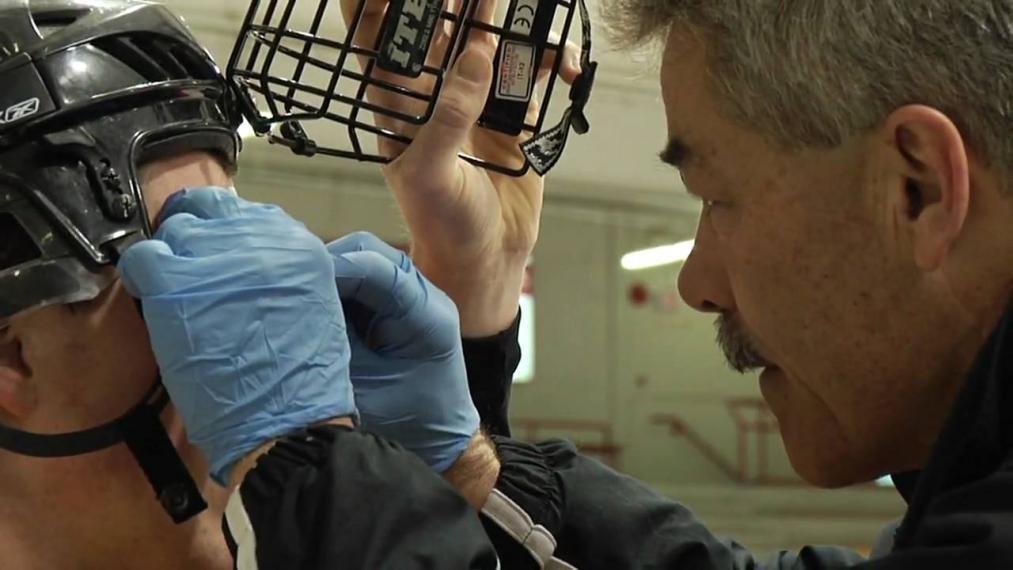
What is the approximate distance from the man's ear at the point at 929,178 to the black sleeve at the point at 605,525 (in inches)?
24.6

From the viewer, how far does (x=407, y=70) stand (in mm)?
1410

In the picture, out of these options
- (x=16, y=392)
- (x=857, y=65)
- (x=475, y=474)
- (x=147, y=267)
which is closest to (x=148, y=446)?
(x=16, y=392)

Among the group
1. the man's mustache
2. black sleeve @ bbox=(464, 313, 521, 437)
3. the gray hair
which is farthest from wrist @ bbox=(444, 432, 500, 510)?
the gray hair

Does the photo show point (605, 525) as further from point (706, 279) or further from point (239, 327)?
point (239, 327)

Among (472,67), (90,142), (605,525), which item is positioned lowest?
(605,525)

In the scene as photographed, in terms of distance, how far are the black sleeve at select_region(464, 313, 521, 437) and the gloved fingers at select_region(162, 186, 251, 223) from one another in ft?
1.66

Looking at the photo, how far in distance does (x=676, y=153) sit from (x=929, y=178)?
0.28 m

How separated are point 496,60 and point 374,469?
0.52m

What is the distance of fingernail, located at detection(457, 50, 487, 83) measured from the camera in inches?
58.1

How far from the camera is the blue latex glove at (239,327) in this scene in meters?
1.30

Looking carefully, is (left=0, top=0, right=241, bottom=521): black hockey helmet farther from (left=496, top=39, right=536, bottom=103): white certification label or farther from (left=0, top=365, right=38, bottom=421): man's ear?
(left=496, top=39, right=536, bottom=103): white certification label

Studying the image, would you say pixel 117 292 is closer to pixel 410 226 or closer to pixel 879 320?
pixel 410 226

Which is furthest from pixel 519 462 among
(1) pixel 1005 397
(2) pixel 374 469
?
(1) pixel 1005 397

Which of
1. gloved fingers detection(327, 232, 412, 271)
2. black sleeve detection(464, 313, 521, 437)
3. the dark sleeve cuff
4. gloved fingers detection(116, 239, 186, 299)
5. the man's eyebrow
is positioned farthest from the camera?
black sleeve detection(464, 313, 521, 437)
